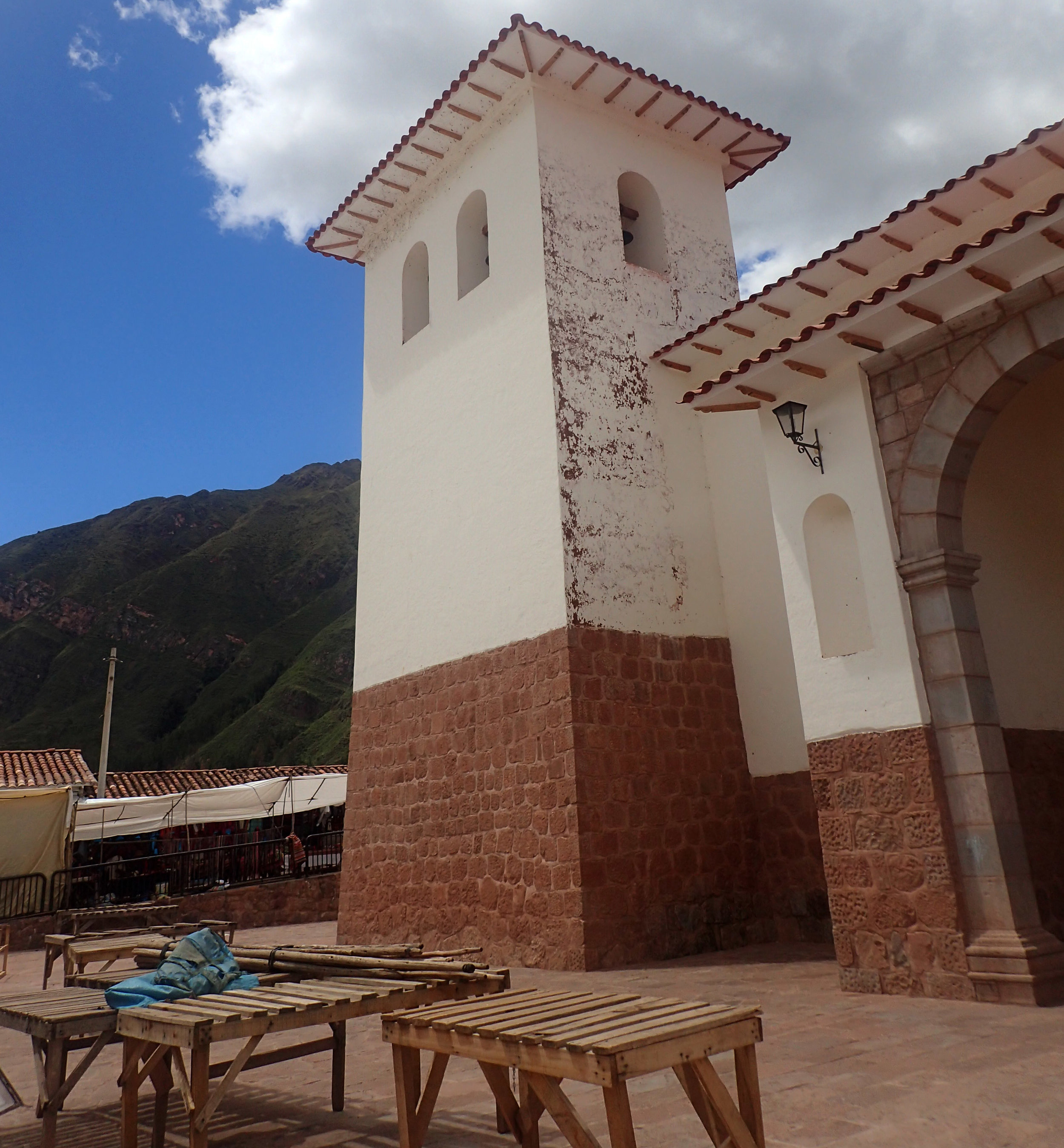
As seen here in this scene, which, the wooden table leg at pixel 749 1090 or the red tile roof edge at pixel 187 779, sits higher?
the red tile roof edge at pixel 187 779

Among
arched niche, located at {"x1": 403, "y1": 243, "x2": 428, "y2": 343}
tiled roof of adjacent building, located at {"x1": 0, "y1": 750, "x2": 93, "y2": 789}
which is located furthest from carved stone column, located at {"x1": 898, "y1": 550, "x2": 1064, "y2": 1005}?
tiled roof of adjacent building, located at {"x1": 0, "y1": 750, "x2": 93, "y2": 789}

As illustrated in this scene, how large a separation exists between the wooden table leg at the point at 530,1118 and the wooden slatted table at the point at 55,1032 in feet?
4.95

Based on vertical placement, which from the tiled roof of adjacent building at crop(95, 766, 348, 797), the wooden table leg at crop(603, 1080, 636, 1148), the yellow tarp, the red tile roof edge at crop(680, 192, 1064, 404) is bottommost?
the wooden table leg at crop(603, 1080, 636, 1148)

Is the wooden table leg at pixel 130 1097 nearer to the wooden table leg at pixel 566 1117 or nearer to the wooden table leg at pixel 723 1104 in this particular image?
the wooden table leg at pixel 566 1117

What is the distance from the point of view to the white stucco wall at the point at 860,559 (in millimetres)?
5621

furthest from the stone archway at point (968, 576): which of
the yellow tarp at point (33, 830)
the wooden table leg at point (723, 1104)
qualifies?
the yellow tarp at point (33, 830)

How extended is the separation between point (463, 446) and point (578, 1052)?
7806 mm

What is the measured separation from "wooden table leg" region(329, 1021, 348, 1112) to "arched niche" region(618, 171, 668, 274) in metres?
8.25

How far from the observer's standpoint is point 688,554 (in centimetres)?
877

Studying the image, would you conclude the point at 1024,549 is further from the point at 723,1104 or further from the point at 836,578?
the point at 723,1104

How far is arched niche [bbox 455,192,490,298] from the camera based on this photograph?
1036 cm

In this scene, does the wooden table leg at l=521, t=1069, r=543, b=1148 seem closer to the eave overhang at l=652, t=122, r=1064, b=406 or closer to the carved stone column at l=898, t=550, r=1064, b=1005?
the carved stone column at l=898, t=550, r=1064, b=1005

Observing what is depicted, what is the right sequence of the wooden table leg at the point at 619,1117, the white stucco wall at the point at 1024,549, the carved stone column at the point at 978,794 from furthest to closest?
the white stucco wall at the point at 1024,549, the carved stone column at the point at 978,794, the wooden table leg at the point at 619,1117

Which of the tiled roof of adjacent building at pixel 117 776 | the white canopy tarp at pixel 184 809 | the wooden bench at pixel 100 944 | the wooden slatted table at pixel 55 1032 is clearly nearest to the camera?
the wooden slatted table at pixel 55 1032
